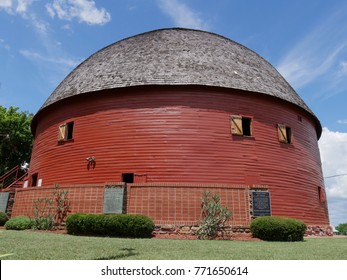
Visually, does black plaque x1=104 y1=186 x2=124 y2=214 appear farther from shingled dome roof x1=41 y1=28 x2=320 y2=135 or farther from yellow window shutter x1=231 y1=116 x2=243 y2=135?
yellow window shutter x1=231 y1=116 x2=243 y2=135

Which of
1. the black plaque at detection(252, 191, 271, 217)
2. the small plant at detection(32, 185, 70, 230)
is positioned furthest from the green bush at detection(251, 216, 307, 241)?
the small plant at detection(32, 185, 70, 230)

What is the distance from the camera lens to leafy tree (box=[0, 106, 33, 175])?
31281 millimetres

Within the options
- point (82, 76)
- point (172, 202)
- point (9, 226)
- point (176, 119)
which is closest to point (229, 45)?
point (176, 119)

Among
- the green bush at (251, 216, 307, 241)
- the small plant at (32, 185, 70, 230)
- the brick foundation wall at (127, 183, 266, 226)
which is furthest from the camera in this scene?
the small plant at (32, 185, 70, 230)

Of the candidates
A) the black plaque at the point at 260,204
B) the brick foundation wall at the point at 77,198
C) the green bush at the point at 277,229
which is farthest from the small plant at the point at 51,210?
the green bush at the point at 277,229

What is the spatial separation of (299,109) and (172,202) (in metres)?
10.8

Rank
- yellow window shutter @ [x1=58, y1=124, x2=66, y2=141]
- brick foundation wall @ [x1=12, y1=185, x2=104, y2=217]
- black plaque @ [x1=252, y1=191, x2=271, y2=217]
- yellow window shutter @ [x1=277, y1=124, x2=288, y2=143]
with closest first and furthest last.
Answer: black plaque @ [x1=252, y1=191, x2=271, y2=217], brick foundation wall @ [x1=12, y1=185, x2=104, y2=217], yellow window shutter @ [x1=277, y1=124, x2=288, y2=143], yellow window shutter @ [x1=58, y1=124, x2=66, y2=141]

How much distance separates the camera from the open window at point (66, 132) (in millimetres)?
17788

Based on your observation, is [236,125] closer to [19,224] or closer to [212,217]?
[212,217]

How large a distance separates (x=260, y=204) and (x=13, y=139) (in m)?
26.8

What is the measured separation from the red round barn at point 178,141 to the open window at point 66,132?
3.2 inches

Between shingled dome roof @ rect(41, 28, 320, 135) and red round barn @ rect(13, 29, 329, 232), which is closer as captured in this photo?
red round barn @ rect(13, 29, 329, 232)

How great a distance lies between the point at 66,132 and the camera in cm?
1805

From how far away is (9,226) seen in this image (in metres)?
14.0
